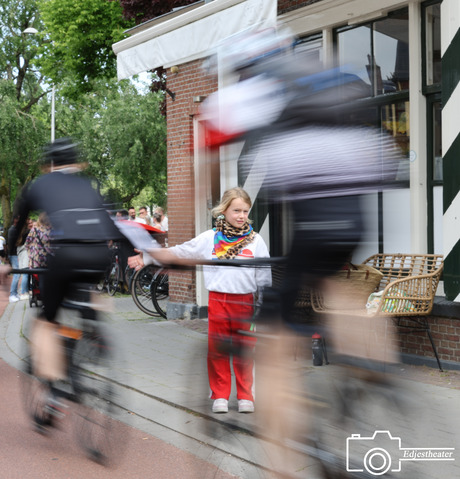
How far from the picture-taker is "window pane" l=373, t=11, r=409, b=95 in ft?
26.1

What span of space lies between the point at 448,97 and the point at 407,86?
83 centimetres

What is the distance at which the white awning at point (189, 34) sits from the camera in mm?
A: 5910

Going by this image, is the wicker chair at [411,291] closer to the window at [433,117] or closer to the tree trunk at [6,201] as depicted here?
the window at [433,117]

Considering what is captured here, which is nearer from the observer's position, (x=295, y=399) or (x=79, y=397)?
(x=295, y=399)

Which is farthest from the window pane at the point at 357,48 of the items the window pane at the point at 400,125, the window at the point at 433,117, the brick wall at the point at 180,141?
the brick wall at the point at 180,141

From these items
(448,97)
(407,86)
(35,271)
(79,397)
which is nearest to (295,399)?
(79,397)

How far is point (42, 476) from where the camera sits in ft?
15.1

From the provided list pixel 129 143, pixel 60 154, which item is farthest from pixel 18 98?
pixel 60 154

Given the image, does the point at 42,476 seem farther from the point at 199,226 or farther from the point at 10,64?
the point at 10,64

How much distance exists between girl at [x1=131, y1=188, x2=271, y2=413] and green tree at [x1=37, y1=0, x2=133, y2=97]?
1687 centimetres

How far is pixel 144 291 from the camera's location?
12.1m

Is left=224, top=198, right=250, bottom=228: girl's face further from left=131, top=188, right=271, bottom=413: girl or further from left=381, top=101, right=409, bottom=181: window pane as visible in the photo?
left=381, top=101, right=409, bottom=181: window pane

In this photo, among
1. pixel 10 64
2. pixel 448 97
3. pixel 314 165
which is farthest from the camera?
pixel 10 64

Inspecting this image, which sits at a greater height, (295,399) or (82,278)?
(82,278)
